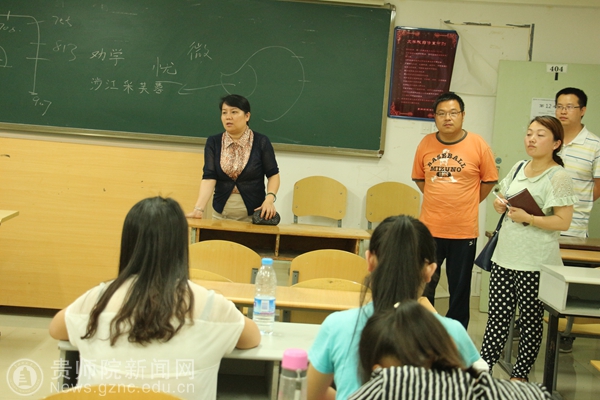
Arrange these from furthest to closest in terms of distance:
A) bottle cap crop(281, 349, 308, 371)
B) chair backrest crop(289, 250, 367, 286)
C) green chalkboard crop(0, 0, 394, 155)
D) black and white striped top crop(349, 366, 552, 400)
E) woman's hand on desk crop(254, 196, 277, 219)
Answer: green chalkboard crop(0, 0, 394, 155), woman's hand on desk crop(254, 196, 277, 219), chair backrest crop(289, 250, 367, 286), bottle cap crop(281, 349, 308, 371), black and white striped top crop(349, 366, 552, 400)

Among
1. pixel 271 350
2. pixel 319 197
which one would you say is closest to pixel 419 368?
pixel 271 350

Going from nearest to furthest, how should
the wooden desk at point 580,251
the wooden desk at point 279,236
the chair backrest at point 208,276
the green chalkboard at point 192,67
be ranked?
1. the chair backrest at point 208,276
2. the wooden desk at point 580,251
3. the wooden desk at point 279,236
4. the green chalkboard at point 192,67

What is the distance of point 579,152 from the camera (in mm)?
4234

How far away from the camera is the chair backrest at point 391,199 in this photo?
5059 millimetres

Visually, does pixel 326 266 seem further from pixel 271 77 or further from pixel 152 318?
pixel 271 77

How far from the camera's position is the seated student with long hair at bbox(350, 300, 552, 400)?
1101mm

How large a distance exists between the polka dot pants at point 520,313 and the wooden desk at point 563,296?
4.6 inches

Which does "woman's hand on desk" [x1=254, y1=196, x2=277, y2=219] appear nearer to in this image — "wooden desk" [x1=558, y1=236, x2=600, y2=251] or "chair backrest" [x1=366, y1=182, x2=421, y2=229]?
"chair backrest" [x1=366, y1=182, x2=421, y2=229]

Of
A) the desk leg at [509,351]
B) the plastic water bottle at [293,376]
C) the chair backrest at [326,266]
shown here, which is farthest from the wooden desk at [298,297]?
the desk leg at [509,351]

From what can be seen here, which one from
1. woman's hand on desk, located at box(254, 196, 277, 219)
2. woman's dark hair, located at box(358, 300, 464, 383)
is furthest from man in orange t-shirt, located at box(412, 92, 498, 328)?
woman's dark hair, located at box(358, 300, 464, 383)

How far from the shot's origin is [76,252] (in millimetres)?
4402

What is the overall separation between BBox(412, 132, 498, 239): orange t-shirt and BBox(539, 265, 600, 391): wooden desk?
0.77 meters

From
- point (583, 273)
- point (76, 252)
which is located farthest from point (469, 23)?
point (76, 252)

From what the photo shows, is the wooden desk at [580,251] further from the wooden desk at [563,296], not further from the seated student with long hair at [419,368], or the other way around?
the seated student with long hair at [419,368]
